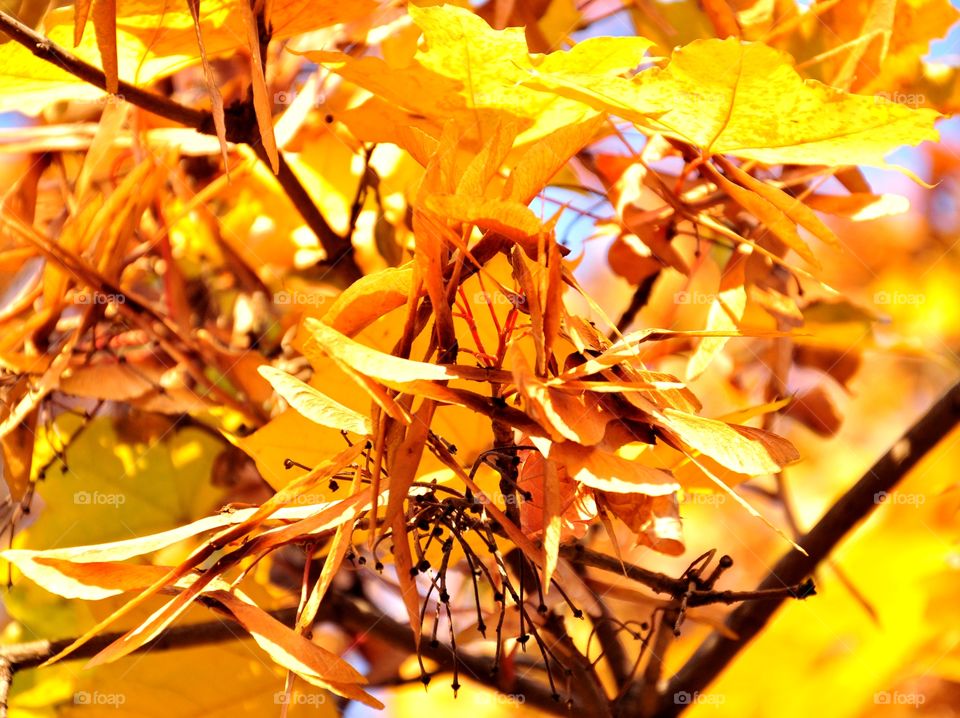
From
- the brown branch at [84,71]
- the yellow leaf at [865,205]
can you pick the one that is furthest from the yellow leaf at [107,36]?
the yellow leaf at [865,205]

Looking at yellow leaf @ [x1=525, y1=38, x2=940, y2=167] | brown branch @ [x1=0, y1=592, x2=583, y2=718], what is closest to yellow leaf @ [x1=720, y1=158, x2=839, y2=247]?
yellow leaf @ [x1=525, y1=38, x2=940, y2=167]

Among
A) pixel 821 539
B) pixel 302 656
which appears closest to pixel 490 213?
pixel 302 656

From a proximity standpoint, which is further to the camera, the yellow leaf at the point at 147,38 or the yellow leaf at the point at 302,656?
→ the yellow leaf at the point at 147,38

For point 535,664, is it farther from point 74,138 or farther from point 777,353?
point 74,138

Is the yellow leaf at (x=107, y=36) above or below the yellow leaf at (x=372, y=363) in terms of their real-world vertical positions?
above

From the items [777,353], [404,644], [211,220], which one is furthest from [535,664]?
[211,220]

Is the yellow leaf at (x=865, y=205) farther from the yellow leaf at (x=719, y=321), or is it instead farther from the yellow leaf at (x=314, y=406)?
the yellow leaf at (x=314, y=406)

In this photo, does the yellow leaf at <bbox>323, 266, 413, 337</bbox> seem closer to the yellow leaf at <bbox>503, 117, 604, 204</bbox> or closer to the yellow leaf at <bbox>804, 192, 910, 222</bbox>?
the yellow leaf at <bbox>503, 117, 604, 204</bbox>
